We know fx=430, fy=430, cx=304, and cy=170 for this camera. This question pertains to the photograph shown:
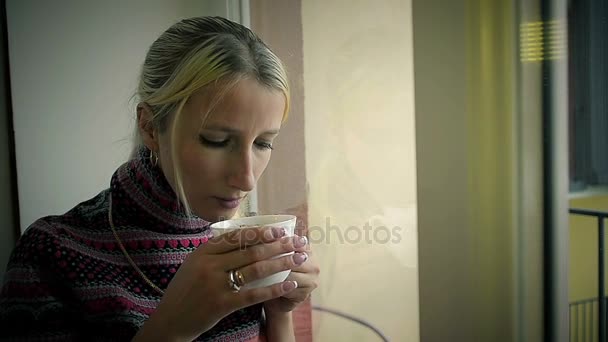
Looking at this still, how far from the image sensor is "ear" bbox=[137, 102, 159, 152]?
0.58 meters

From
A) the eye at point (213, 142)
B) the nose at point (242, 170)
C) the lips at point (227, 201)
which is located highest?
the eye at point (213, 142)

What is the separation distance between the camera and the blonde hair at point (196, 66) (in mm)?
534

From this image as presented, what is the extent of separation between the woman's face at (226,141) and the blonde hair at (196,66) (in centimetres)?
1

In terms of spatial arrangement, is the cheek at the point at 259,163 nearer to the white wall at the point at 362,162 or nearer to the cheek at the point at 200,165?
the cheek at the point at 200,165

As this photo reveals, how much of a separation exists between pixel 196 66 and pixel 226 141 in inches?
3.9

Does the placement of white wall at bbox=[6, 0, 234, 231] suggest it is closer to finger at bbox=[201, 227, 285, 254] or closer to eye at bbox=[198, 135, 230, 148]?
eye at bbox=[198, 135, 230, 148]

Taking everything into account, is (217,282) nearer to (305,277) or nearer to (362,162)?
(305,277)

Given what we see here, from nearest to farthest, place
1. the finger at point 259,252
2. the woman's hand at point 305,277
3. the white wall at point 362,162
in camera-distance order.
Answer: the finger at point 259,252, the woman's hand at point 305,277, the white wall at point 362,162

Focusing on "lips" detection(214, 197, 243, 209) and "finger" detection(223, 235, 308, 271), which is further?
"lips" detection(214, 197, 243, 209)

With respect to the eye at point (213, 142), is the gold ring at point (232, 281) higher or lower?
lower

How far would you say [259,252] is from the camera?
45cm

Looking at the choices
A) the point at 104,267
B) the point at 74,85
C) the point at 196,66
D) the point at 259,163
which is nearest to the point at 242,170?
the point at 259,163

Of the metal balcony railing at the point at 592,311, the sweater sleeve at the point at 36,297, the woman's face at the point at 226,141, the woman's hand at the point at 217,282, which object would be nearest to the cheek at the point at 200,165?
the woman's face at the point at 226,141

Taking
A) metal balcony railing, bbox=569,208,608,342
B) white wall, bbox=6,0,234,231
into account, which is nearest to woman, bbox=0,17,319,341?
white wall, bbox=6,0,234,231
